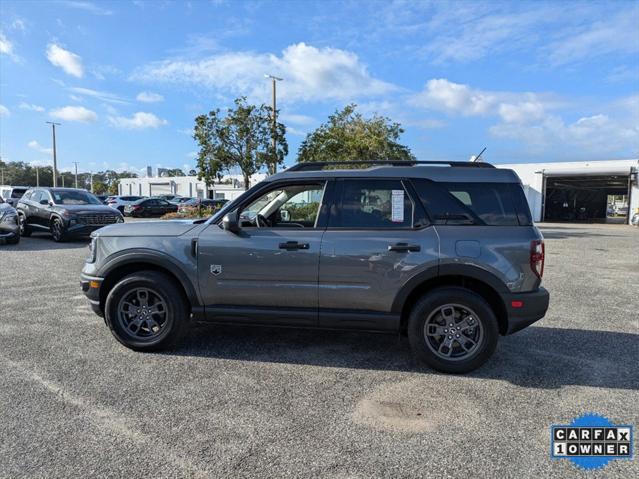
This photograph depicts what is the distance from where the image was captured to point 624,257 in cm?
1286

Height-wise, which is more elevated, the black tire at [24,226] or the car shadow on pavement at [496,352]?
the black tire at [24,226]

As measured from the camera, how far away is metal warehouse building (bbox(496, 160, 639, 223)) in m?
33.1

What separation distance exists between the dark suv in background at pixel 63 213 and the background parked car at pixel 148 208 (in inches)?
660

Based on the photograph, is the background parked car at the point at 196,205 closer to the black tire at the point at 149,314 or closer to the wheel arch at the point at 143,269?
the wheel arch at the point at 143,269

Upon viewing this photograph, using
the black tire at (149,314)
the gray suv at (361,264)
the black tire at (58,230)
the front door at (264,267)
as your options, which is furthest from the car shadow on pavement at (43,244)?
the front door at (264,267)

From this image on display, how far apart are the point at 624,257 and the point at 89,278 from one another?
13997 mm

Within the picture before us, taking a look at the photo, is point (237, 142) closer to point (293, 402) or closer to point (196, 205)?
point (196, 205)

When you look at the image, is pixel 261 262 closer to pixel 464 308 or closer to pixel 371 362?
pixel 371 362

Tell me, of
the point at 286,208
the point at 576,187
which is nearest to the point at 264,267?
the point at 286,208

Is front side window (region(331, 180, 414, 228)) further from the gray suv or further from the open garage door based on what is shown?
the open garage door

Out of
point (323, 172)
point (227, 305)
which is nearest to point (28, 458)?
point (227, 305)

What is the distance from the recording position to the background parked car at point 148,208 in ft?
103

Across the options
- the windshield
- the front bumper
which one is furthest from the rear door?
the windshield

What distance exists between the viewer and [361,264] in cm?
406
